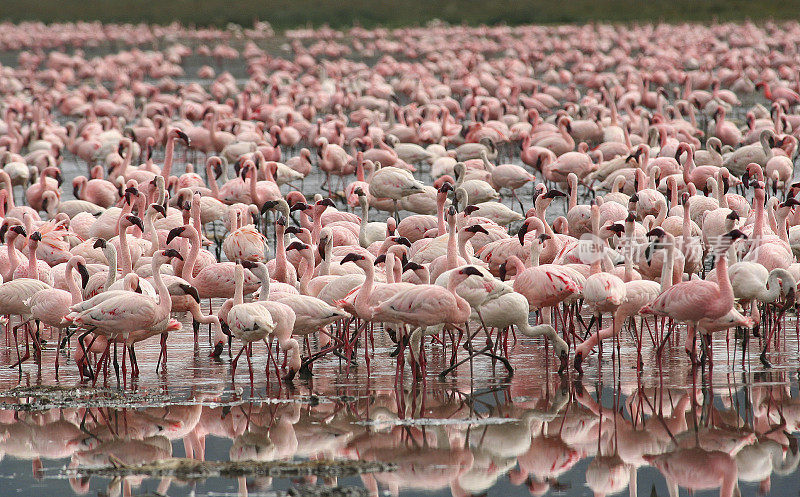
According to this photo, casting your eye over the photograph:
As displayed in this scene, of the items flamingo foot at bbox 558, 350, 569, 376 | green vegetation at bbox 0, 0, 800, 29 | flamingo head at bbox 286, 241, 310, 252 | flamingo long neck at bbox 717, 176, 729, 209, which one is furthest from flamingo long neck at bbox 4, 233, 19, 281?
green vegetation at bbox 0, 0, 800, 29

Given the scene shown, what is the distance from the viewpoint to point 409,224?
43.8 ft

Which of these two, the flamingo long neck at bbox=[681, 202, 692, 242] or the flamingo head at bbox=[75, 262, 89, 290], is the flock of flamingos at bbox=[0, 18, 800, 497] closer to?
the flamingo head at bbox=[75, 262, 89, 290]

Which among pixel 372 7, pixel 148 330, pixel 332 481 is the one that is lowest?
pixel 332 481

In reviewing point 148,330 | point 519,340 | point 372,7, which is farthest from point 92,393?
point 372,7

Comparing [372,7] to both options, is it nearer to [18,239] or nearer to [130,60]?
[130,60]

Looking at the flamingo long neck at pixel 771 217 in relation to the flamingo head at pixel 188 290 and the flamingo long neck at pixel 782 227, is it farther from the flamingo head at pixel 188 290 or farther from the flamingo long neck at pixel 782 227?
the flamingo head at pixel 188 290

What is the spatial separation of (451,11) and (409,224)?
136 ft

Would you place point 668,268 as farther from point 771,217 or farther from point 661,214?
point 771,217

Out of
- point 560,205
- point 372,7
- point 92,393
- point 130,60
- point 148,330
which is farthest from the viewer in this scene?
point 372,7

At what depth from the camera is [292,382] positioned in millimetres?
9094

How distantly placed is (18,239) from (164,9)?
45.2m

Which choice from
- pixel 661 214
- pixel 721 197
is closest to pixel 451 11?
pixel 721 197

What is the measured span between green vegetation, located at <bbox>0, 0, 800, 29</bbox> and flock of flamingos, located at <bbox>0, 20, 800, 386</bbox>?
18.5 m

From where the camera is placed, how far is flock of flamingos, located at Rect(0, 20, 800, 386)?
922 centimetres
